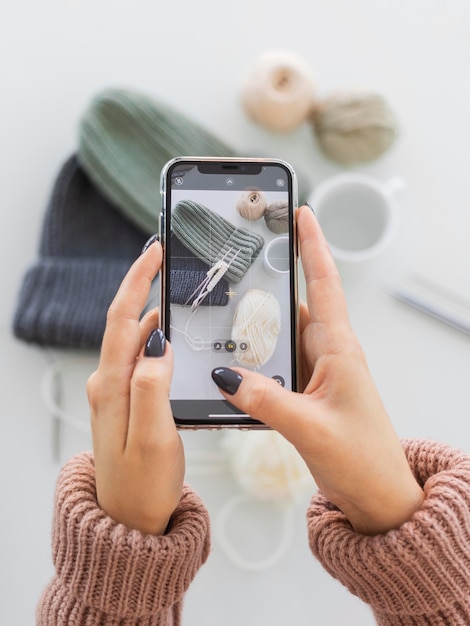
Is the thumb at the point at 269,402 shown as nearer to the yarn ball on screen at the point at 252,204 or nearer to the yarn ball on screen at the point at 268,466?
the yarn ball on screen at the point at 252,204

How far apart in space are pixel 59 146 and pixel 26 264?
15 cm

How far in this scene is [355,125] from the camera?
2.42ft

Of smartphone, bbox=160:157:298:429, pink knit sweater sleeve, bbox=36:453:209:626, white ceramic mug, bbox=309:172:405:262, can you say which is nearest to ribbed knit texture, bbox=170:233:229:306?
smartphone, bbox=160:157:298:429

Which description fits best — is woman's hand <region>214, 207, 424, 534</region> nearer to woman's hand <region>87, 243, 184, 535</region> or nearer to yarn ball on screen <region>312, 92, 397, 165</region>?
woman's hand <region>87, 243, 184, 535</region>

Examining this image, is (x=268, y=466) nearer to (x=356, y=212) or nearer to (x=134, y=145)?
(x=356, y=212)

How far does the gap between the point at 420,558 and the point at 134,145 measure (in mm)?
588

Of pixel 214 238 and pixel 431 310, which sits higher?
pixel 214 238

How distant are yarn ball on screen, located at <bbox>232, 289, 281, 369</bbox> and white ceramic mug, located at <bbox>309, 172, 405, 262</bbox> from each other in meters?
0.26

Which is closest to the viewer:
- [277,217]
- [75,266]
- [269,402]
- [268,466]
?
[269,402]

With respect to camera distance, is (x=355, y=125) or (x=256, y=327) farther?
(x=355, y=125)

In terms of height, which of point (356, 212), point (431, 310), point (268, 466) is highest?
point (356, 212)

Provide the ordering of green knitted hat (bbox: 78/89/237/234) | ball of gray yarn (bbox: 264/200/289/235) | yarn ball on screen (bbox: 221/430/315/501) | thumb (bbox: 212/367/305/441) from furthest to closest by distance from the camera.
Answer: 1. green knitted hat (bbox: 78/89/237/234)
2. yarn ball on screen (bbox: 221/430/315/501)
3. ball of gray yarn (bbox: 264/200/289/235)
4. thumb (bbox: 212/367/305/441)

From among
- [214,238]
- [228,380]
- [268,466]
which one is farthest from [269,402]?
[268,466]

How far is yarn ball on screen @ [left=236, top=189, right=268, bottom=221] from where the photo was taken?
1.64ft
